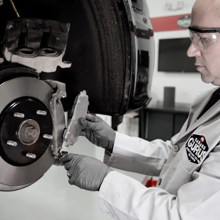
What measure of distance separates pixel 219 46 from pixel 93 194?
0.72m

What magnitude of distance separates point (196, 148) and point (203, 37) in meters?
0.28

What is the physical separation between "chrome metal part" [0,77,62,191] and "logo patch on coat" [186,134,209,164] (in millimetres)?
365

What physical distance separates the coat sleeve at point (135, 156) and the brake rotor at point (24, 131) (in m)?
0.30

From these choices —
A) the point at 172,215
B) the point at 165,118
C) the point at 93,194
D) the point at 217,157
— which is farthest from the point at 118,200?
the point at 165,118

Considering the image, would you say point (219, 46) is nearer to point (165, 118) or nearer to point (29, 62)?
point (29, 62)

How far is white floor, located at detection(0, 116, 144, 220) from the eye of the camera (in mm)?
785

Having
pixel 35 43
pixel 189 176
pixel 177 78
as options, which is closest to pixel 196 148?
pixel 189 176

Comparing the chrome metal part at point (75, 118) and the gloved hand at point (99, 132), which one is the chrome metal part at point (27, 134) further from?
the gloved hand at point (99, 132)

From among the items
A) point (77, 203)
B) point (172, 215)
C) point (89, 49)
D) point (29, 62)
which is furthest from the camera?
point (77, 203)

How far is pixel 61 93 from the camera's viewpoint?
24.7 inches

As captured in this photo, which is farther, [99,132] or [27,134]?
[99,132]

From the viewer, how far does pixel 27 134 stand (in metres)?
0.58

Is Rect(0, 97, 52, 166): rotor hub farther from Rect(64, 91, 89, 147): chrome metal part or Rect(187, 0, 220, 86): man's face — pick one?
Rect(187, 0, 220, 86): man's face

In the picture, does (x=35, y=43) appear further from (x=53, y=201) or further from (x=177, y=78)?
(x=177, y=78)
